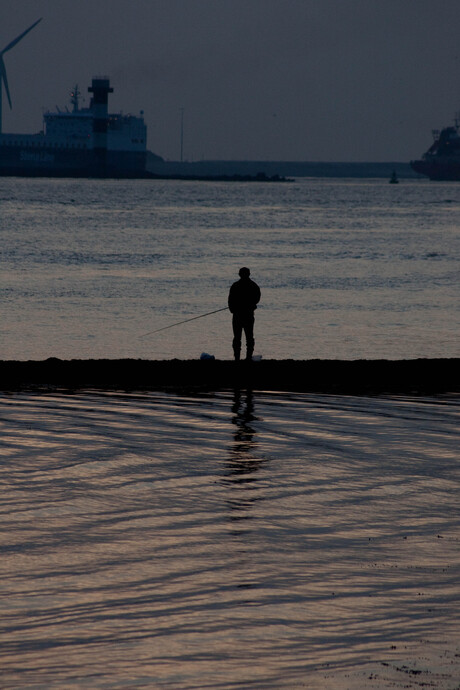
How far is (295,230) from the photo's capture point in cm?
8138

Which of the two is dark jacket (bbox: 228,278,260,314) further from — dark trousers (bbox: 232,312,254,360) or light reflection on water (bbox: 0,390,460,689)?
light reflection on water (bbox: 0,390,460,689)

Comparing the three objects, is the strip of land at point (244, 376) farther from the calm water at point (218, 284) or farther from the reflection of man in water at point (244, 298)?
the calm water at point (218, 284)

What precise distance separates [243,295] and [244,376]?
3.92ft

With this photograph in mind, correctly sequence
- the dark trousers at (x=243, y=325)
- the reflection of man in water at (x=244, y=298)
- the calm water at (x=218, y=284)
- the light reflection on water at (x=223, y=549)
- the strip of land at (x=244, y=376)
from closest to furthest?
the light reflection on water at (x=223, y=549), the strip of land at (x=244, y=376), the reflection of man in water at (x=244, y=298), the dark trousers at (x=243, y=325), the calm water at (x=218, y=284)

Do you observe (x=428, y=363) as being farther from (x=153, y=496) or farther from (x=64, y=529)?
(x=64, y=529)

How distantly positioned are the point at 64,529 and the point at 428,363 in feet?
32.3

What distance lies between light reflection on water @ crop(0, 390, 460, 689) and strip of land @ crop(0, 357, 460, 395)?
2520 millimetres

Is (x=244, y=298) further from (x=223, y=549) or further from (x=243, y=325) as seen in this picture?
(x=223, y=549)

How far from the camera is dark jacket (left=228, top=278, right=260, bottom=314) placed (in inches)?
576

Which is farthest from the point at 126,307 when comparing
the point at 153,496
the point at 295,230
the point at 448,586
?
the point at 295,230

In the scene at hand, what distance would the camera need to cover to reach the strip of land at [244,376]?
47.4ft

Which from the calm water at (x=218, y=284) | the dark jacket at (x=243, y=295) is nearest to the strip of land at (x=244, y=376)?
the dark jacket at (x=243, y=295)

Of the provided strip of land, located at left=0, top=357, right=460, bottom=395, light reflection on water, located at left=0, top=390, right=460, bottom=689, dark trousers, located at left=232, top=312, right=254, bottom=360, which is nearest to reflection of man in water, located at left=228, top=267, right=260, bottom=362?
dark trousers, located at left=232, top=312, right=254, bottom=360

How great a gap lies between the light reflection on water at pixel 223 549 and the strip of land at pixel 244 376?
99.2 inches
